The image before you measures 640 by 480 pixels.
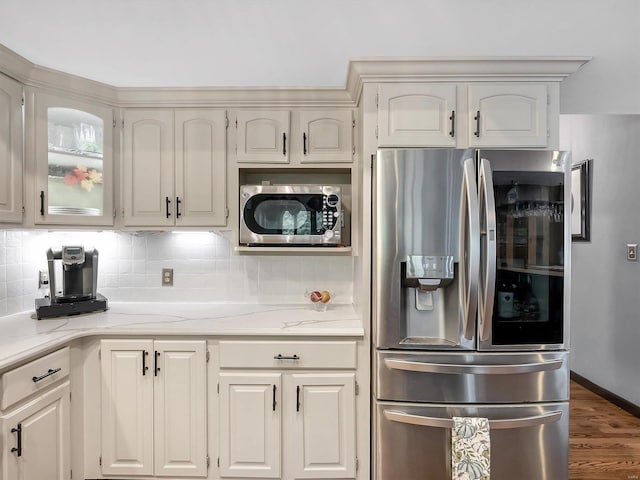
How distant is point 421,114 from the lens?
1832 millimetres

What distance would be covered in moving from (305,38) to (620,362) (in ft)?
10.8

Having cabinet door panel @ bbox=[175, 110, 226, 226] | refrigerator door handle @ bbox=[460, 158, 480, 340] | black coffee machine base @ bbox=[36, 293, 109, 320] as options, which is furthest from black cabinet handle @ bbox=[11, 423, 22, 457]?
refrigerator door handle @ bbox=[460, 158, 480, 340]

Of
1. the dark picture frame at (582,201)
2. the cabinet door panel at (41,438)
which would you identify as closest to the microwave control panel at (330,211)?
the cabinet door panel at (41,438)

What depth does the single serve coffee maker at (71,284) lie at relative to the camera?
2.07m

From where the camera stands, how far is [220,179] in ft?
7.41

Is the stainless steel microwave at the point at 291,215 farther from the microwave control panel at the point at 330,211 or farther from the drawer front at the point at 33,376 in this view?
the drawer front at the point at 33,376

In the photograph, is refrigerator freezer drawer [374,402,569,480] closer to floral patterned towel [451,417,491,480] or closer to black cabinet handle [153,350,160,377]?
floral patterned towel [451,417,491,480]

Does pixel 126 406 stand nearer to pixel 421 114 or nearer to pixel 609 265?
pixel 421 114

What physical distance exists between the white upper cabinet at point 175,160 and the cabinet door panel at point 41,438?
1036 mm

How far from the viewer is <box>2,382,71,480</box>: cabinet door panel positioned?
1487 mm

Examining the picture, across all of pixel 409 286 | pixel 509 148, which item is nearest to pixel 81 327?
pixel 409 286

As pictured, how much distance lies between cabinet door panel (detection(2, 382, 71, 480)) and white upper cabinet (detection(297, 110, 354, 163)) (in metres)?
1.76

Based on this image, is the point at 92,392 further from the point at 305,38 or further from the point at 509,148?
the point at 509,148

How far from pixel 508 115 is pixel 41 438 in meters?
2.64
